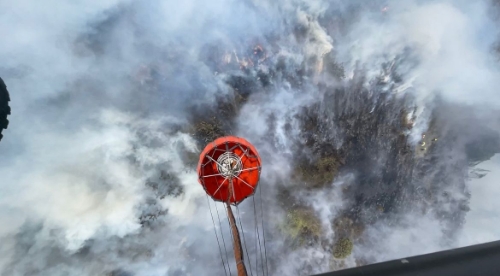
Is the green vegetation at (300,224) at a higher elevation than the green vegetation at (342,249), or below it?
higher

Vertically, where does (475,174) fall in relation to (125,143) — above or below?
below

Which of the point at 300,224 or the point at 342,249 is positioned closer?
the point at 300,224

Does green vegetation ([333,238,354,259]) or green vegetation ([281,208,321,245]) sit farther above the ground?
green vegetation ([281,208,321,245])

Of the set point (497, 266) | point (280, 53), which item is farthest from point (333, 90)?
point (497, 266)

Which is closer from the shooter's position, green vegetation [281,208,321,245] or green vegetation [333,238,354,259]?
green vegetation [281,208,321,245]

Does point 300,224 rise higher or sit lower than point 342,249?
higher

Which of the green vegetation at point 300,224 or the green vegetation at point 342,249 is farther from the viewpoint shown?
the green vegetation at point 342,249

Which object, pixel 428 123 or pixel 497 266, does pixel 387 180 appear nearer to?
pixel 428 123

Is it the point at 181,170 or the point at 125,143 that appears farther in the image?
the point at 181,170
